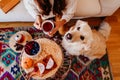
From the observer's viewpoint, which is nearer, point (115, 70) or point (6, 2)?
point (6, 2)

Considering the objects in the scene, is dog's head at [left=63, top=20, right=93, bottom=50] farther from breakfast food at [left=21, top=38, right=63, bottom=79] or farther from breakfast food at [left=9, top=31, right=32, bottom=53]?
breakfast food at [left=9, top=31, right=32, bottom=53]

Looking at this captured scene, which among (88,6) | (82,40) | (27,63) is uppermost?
(88,6)

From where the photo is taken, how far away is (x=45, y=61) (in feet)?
4.34

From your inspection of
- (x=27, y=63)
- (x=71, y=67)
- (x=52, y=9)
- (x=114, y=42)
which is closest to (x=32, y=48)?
(x=27, y=63)

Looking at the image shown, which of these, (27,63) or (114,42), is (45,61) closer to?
(27,63)

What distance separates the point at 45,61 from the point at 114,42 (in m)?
0.64

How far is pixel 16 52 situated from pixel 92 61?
23.8 inches

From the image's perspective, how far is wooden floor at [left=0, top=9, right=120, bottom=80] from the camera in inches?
62.0

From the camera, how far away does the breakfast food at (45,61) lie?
51.4 inches

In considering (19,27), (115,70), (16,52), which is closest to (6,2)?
(19,27)

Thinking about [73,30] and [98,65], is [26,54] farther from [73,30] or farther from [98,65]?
[98,65]

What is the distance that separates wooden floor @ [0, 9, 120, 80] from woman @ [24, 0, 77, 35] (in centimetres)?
37

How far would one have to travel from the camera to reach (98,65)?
5.17 ft

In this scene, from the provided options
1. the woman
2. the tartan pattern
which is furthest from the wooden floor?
the woman
